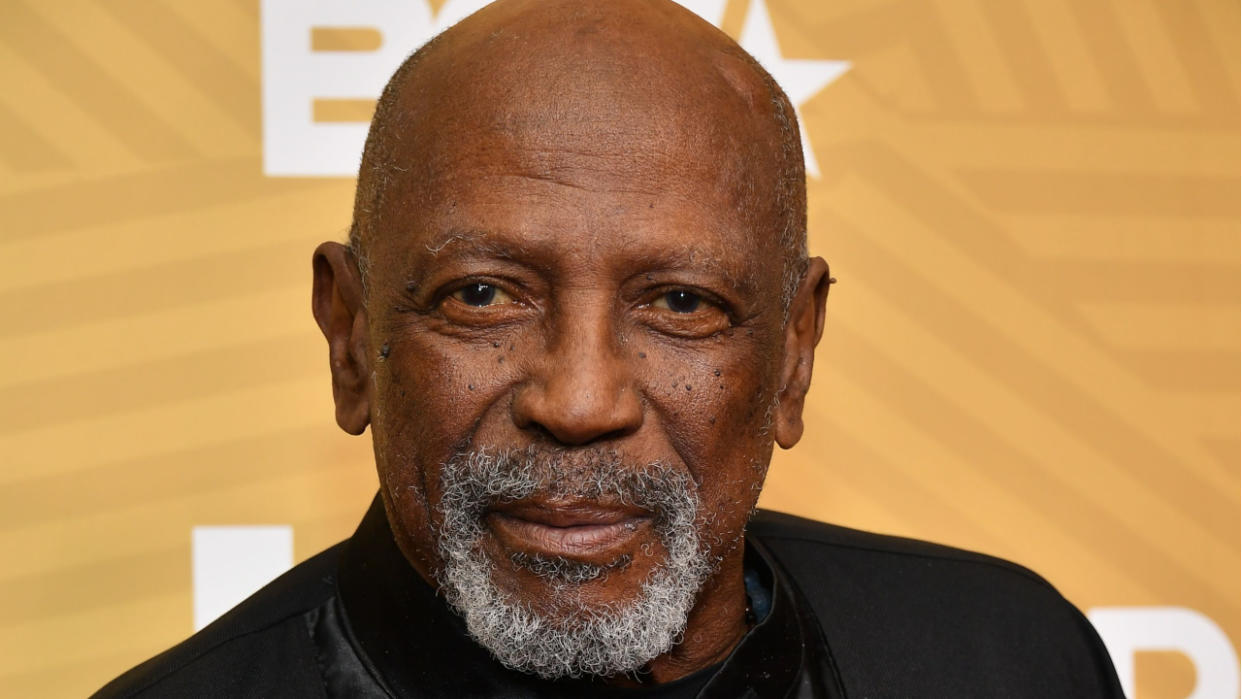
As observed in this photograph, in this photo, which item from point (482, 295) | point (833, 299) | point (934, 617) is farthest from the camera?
point (833, 299)

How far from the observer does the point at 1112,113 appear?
2576 mm

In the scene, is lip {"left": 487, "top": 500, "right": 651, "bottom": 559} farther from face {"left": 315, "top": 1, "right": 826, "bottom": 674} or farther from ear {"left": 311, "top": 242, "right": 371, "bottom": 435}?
ear {"left": 311, "top": 242, "right": 371, "bottom": 435}

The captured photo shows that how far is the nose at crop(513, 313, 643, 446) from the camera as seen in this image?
140 cm

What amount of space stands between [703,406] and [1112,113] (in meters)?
1.40

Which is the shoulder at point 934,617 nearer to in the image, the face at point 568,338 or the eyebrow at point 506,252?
the face at point 568,338

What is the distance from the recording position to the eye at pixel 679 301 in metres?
1.52

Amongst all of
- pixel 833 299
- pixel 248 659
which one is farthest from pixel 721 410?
pixel 833 299

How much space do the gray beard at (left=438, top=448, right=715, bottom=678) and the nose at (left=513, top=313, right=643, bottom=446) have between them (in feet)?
0.12

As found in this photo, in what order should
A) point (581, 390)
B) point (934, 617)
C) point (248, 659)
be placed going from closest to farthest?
point (581, 390) → point (248, 659) → point (934, 617)

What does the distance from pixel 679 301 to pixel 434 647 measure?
1.56 feet

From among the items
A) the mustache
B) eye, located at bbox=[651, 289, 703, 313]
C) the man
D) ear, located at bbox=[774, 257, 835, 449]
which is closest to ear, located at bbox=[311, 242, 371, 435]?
the man

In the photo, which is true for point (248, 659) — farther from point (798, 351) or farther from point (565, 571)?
point (798, 351)

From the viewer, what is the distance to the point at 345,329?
1.72m

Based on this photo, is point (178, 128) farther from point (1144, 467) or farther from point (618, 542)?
point (1144, 467)
